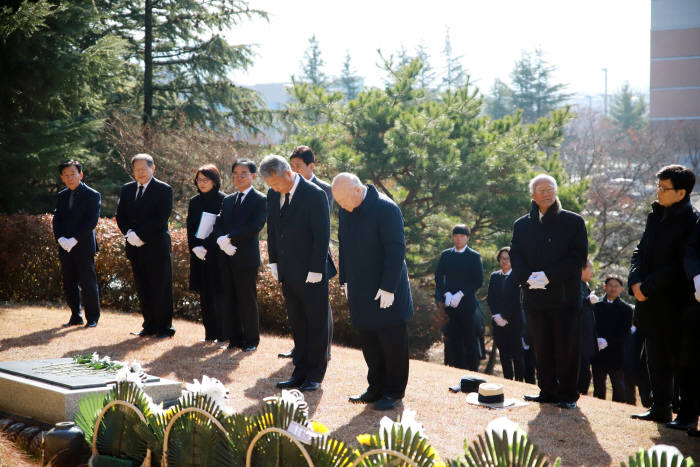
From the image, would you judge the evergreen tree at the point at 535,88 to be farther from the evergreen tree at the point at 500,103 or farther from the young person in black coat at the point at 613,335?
the young person in black coat at the point at 613,335

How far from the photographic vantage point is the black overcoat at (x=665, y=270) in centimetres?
522

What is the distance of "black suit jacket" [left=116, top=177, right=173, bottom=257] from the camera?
26.7 feet

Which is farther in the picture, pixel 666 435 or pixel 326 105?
pixel 326 105

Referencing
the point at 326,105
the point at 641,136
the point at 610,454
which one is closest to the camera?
the point at 610,454

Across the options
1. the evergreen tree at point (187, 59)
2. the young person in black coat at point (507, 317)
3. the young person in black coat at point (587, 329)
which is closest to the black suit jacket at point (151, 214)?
the young person in black coat at point (507, 317)

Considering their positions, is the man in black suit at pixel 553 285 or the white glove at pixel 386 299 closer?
the white glove at pixel 386 299

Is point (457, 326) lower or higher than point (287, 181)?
lower

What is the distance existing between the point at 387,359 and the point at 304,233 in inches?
54.1

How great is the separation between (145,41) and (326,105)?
21.5ft

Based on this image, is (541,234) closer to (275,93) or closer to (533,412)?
(533,412)

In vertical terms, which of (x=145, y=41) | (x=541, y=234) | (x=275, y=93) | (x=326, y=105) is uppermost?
(x=275, y=93)

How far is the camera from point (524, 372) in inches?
391

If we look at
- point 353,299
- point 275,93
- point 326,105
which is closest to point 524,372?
point 353,299

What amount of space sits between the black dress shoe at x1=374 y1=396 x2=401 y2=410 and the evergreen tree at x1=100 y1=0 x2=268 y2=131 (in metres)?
15.9
